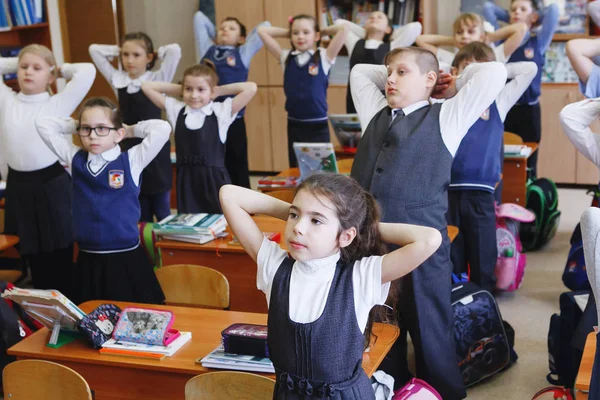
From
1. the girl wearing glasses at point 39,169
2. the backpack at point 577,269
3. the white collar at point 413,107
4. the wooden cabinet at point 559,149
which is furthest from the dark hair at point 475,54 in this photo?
the wooden cabinet at point 559,149

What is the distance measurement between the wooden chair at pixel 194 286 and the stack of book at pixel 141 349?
1.37ft

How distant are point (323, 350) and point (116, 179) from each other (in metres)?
1.55

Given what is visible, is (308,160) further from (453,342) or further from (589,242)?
(589,242)

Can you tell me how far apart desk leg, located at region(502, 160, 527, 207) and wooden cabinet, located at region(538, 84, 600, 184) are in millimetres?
1682

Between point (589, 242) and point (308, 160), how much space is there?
7.84 ft

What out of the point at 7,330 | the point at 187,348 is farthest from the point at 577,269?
the point at 7,330

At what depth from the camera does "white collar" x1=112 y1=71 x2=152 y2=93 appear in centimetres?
479

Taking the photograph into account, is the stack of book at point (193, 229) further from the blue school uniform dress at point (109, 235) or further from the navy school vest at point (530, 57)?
the navy school vest at point (530, 57)

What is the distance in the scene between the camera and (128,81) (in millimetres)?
4836

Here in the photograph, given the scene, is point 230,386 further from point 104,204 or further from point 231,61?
point 231,61

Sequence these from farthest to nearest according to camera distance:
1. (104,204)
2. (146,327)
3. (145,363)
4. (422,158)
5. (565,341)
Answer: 1. (104,204)
2. (565,341)
3. (422,158)
4. (146,327)
5. (145,363)

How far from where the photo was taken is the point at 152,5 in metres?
6.09

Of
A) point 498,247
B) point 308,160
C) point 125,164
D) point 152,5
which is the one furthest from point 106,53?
point 498,247

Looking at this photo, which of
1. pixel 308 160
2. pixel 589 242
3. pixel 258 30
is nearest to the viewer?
pixel 589 242
